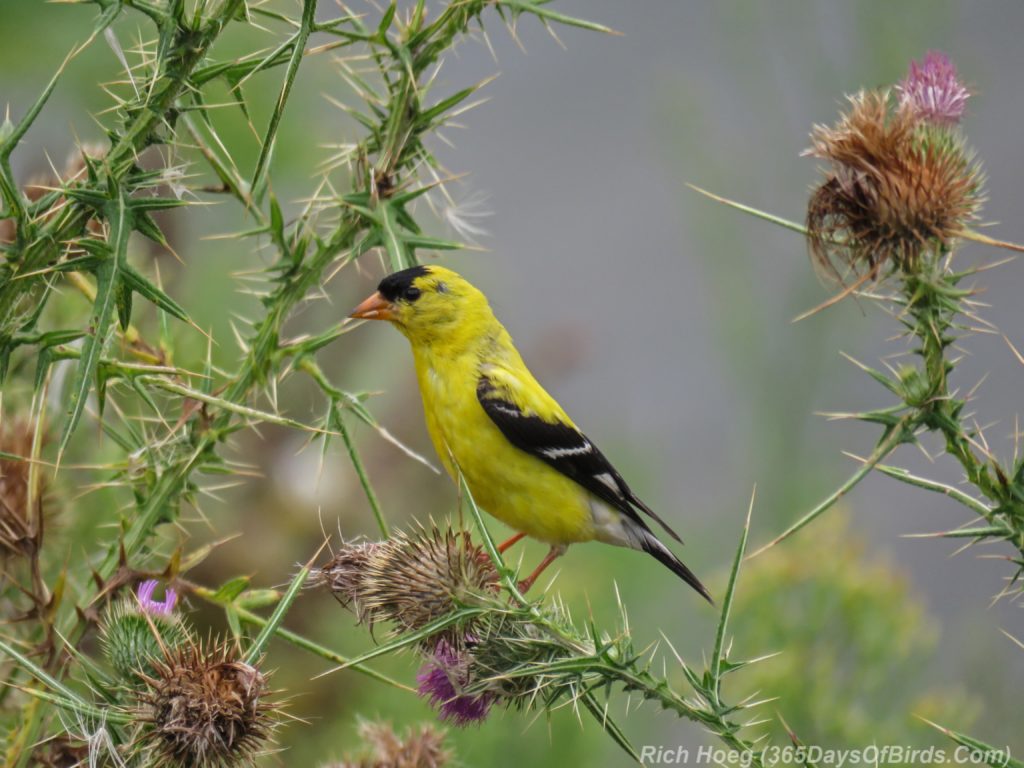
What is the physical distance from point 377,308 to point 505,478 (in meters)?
0.49

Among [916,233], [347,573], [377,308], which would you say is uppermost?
[916,233]

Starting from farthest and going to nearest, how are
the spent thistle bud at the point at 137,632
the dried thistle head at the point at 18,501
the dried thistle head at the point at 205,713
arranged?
the dried thistle head at the point at 18,501, the spent thistle bud at the point at 137,632, the dried thistle head at the point at 205,713

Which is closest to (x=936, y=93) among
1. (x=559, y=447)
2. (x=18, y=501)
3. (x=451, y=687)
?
(x=559, y=447)

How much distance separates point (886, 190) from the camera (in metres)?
1.77

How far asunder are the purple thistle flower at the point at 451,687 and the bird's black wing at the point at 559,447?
81cm

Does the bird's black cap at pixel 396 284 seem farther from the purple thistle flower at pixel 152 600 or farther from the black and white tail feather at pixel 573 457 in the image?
the purple thistle flower at pixel 152 600

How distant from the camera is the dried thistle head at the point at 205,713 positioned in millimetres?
1426

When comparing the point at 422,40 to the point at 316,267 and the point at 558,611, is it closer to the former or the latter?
the point at 316,267

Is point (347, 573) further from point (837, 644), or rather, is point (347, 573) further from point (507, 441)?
point (837, 644)

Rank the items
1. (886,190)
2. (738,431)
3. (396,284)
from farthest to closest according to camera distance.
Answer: (738,431), (396,284), (886,190)

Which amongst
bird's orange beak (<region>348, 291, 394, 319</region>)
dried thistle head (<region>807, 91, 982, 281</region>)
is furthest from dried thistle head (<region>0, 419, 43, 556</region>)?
dried thistle head (<region>807, 91, 982, 281</region>)

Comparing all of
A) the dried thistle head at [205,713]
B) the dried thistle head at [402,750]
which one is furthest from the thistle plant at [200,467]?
the dried thistle head at [402,750]

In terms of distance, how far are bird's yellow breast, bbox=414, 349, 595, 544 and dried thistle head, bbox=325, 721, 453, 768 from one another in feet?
2.37

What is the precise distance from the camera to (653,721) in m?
3.23
